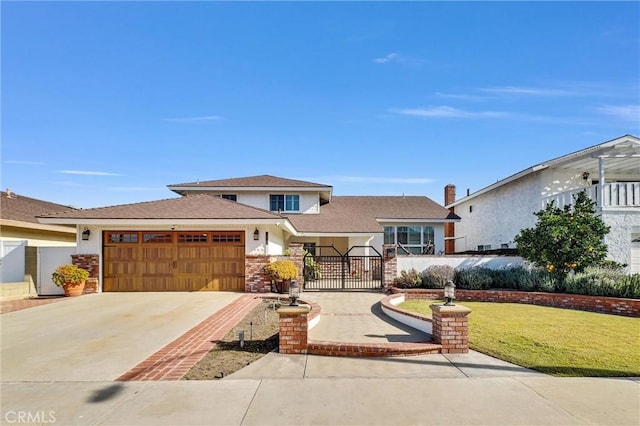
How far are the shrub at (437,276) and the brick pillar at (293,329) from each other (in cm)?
889

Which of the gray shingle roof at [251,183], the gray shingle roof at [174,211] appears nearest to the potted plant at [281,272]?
the gray shingle roof at [174,211]

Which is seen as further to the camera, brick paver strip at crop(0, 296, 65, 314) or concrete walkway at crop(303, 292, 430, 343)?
brick paver strip at crop(0, 296, 65, 314)

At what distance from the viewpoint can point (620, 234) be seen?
48.4 feet

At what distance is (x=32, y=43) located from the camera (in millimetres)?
11102

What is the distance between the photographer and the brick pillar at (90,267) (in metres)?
14.0

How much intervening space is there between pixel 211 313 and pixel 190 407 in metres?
5.86

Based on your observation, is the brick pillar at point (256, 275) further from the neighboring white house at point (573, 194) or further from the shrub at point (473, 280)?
the neighboring white house at point (573, 194)

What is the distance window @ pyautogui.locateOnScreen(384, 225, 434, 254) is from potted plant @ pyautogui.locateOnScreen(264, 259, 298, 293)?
11.5 meters

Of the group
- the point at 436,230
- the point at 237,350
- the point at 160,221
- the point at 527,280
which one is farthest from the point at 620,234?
the point at 160,221

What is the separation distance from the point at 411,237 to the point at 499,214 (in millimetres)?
5608

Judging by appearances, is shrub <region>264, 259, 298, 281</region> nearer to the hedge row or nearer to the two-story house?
the two-story house

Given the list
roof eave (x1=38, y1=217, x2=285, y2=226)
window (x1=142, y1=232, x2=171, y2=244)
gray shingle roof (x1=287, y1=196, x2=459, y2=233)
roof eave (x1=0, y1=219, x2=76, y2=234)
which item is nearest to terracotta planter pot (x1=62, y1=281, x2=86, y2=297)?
roof eave (x1=38, y1=217, x2=285, y2=226)

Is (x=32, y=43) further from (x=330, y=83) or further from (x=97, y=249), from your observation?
(x=330, y=83)

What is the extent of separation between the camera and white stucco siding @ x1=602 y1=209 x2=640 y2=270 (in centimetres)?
1471
